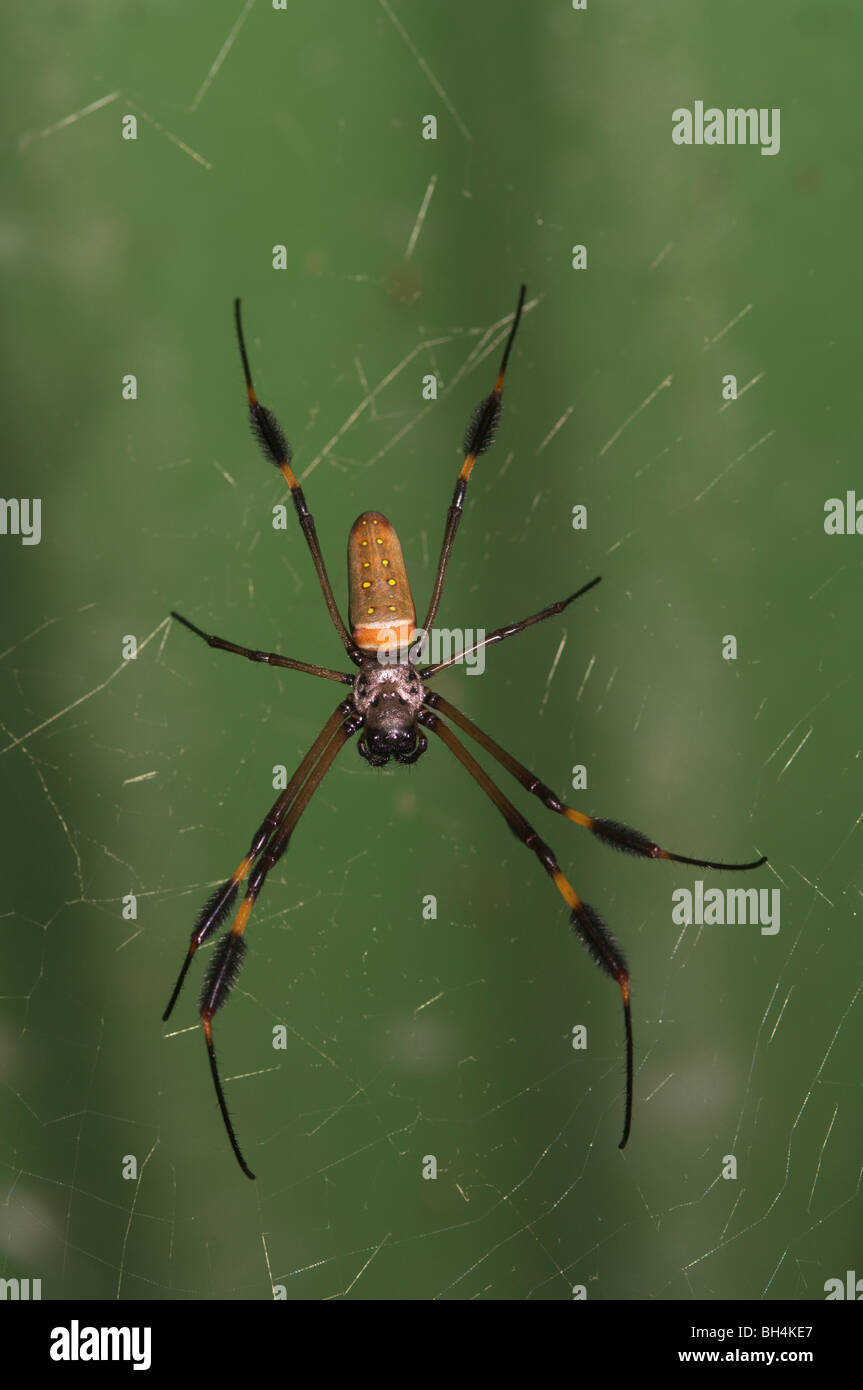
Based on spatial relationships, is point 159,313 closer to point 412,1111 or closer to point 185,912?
point 185,912

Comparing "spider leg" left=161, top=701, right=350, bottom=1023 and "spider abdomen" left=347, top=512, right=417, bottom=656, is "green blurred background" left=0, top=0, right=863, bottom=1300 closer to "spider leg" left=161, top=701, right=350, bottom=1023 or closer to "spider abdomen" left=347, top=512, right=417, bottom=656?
"spider leg" left=161, top=701, right=350, bottom=1023

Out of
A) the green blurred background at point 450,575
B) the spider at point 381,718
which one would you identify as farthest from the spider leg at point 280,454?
the green blurred background at point 450,575

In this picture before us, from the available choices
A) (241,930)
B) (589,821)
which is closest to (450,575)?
(589,821)

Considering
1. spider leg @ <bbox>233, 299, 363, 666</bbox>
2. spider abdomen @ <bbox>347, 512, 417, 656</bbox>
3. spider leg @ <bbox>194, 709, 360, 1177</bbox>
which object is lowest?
spider leg @ <bbox>194, 709, 360, 1177</bbox>

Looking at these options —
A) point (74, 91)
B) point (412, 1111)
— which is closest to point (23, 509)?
point (74, 91)

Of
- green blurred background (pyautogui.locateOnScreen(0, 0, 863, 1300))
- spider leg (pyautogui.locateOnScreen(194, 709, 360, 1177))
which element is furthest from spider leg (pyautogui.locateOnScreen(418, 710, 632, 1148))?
green blurred background (pyautogui.locateOnScreen(0, 0, 863, 1300))

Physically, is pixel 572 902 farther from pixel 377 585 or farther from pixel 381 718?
pixel 377 585
